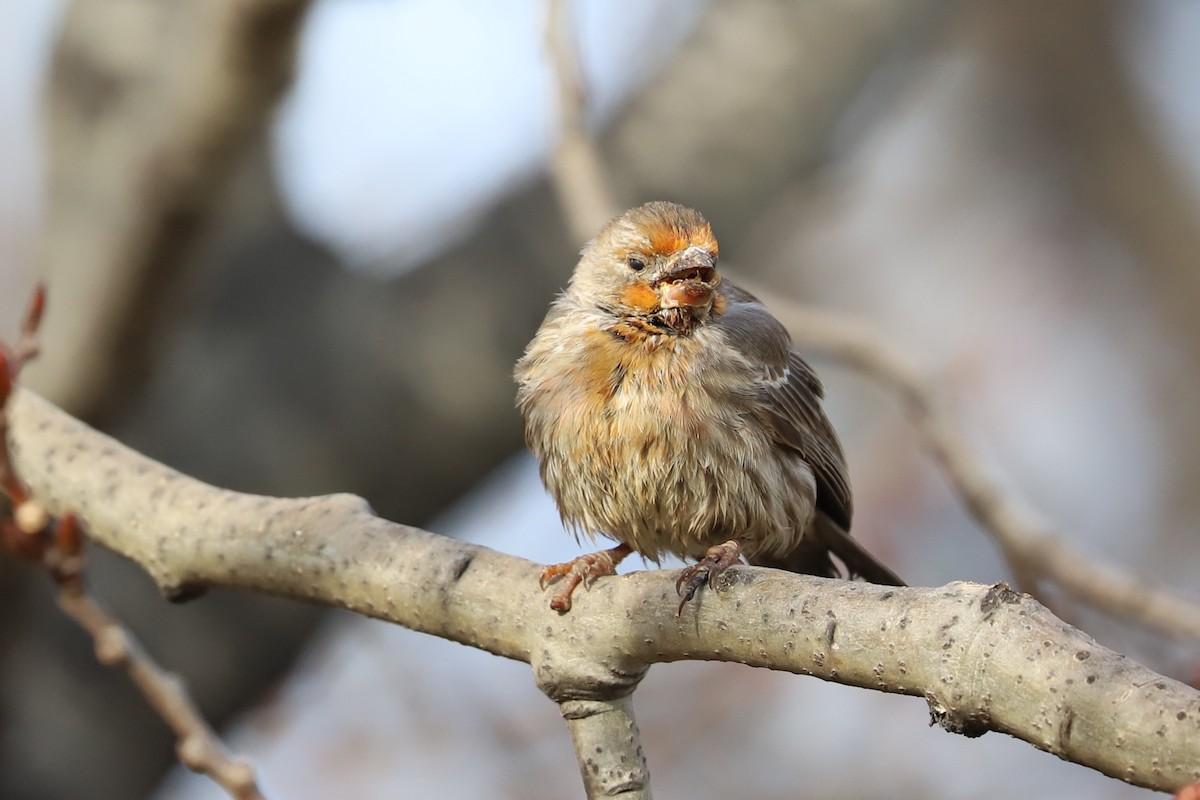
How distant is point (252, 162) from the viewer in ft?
23.5

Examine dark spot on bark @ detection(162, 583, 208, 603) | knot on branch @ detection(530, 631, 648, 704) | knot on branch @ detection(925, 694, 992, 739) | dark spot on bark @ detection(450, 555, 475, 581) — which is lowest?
dark spot on bark @ detection(162, 583, 208, 603)

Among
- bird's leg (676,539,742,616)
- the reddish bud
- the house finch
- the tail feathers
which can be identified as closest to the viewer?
bird's leg (676,539,742,616)

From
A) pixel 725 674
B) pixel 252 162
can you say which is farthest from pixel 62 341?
pixel 725 674

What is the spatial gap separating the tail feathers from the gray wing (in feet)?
0.17

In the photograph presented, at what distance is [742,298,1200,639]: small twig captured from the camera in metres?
4.05

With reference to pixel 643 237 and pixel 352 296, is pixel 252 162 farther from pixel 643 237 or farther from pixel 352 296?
pixel 643 237

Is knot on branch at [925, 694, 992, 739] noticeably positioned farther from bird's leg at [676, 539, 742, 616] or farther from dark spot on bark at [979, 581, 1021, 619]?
bird's leg at [676, 539, 742, 616]

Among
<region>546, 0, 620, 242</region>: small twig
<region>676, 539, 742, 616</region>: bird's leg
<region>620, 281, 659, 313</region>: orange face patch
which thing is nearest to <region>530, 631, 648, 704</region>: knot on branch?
<region>676, 539, 742, 616</region>: bird's leg

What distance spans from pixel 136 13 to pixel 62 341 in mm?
1605

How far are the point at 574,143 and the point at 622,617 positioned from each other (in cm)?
259

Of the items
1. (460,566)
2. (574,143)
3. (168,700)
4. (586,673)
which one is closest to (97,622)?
(168,700)

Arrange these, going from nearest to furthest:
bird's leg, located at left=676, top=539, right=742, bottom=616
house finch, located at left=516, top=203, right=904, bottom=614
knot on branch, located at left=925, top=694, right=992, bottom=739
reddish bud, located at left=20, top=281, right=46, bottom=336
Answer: knot on branch, located at left=925, top=694, right=992, bottom=739, bird's leg, located at left=676, top=539, right=742, bottom=616, reddish bud, located at left=20, top=281, right=46, bottom=336, house finch, located at left=516, top=203, right=904, bottom=614

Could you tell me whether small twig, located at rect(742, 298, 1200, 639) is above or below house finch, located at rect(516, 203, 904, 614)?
above

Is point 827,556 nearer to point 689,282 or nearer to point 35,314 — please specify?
point 689,282
